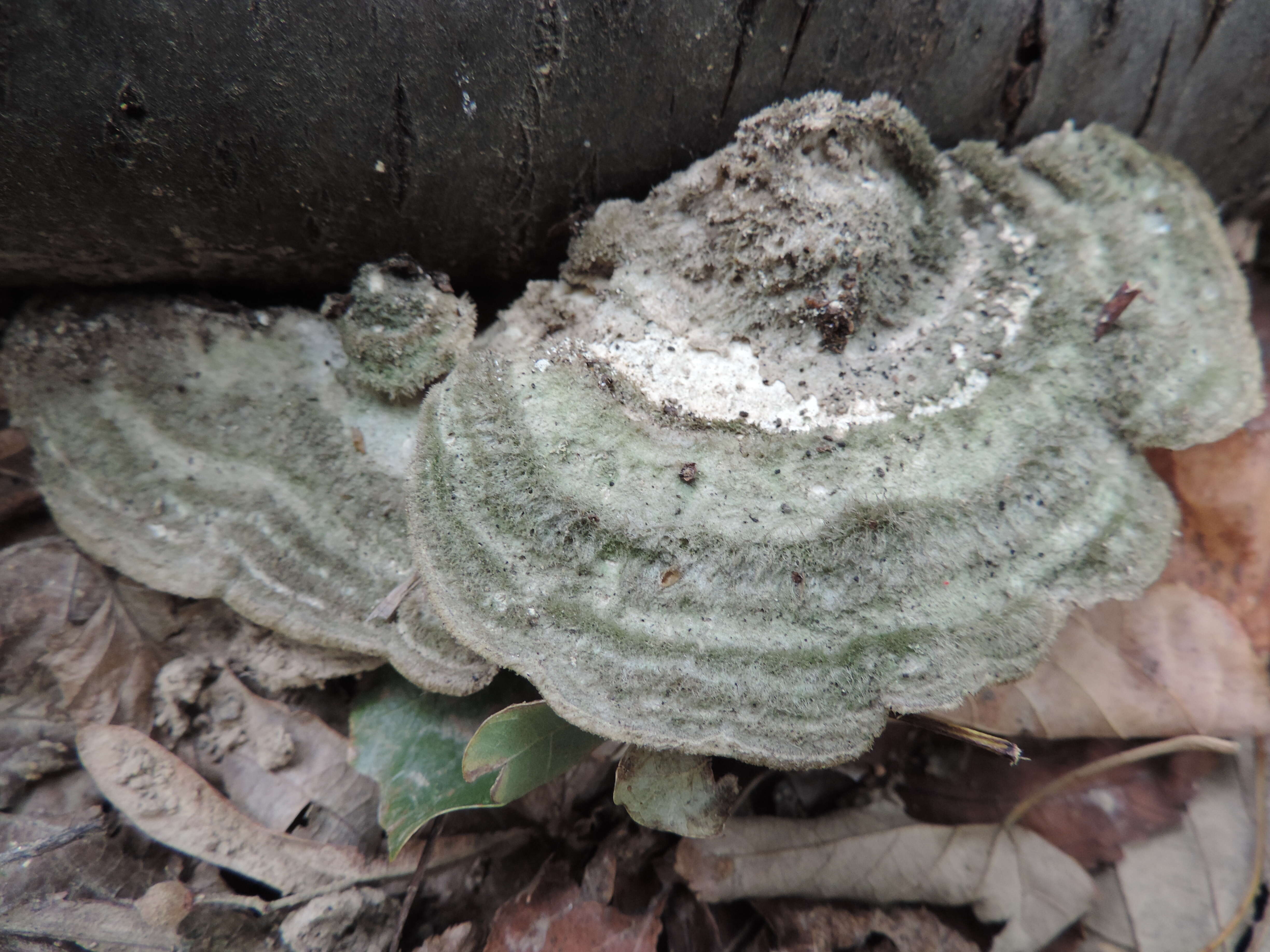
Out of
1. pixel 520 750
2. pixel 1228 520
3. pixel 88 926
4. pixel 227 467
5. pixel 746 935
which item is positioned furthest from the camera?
pixel 1228 520

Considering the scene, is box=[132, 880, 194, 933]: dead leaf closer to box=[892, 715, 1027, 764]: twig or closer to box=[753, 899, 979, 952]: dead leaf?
box=[753, 899, 979, 952]: dead leaf

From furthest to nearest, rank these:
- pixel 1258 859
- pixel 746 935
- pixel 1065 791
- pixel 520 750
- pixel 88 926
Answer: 1. pixel 1065 791
2. pixel 1258 859
3. pixel 746 935
4. pixel 520 750
5. pixel 88 926

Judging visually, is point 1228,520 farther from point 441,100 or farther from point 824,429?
point 441,100

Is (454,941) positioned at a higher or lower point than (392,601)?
lower

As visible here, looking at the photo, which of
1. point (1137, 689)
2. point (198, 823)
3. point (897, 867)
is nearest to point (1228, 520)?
point (1137, 689)

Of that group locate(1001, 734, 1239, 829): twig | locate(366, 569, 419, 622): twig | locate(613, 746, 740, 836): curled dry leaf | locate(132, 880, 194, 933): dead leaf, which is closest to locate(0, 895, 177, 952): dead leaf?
locate(132, 880, 194, 933): dead leaf

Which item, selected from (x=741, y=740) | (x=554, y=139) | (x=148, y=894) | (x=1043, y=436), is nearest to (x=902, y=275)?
(x=1043, y=436)
